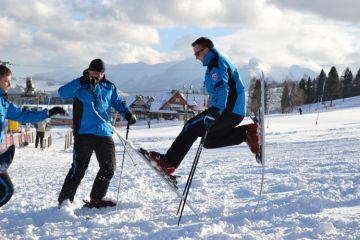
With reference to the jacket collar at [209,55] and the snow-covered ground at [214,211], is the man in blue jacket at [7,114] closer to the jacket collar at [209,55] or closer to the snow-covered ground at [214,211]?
the snow-covered ground at [214,211]

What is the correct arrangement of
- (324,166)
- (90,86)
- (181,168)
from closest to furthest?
(90,86) < (324,166) < (181,168)

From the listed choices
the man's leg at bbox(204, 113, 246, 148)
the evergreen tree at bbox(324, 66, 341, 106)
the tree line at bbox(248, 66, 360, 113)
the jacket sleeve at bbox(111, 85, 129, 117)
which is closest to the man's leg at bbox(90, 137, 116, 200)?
the jacket sleeve at bbox(111, 85, 129, 117)

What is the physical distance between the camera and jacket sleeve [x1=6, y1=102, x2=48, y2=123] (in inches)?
199

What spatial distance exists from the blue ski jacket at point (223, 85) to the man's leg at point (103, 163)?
1.56m

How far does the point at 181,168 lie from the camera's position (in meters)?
10.7

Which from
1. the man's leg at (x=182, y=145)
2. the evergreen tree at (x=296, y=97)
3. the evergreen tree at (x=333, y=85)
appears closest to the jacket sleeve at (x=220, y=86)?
the man's leg at (x=182, y=145)

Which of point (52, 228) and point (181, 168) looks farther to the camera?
point (181, 168)

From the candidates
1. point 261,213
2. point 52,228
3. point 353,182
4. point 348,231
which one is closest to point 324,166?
point 353,182

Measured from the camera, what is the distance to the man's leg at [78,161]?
19.2 ft

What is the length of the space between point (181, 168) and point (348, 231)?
6599 millimetres

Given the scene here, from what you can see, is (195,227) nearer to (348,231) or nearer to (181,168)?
(348,231)

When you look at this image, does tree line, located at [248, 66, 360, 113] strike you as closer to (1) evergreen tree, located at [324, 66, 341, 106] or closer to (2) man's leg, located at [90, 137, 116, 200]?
(1) evergreen tree, located at [324, 66, 341, 106]

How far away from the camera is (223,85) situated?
5227mm

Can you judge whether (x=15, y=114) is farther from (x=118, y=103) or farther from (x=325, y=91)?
(x=325, y=91)
